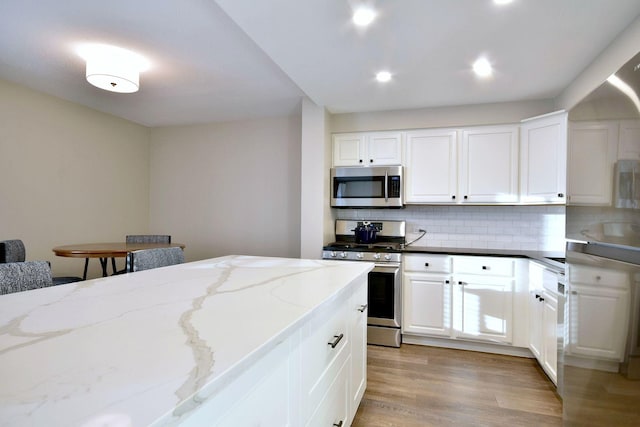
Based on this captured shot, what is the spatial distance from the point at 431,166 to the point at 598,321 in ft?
7.70

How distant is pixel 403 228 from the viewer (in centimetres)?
365

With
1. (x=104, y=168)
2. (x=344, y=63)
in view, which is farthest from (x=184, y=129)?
(x=344, y=63)

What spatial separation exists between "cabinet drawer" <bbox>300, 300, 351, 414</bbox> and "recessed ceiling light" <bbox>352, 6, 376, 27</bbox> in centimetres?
156

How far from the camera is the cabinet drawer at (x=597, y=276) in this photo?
1078 millimetres

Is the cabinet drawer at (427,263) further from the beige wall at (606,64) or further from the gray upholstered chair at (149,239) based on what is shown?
the gray upholstered chair at (149,239)

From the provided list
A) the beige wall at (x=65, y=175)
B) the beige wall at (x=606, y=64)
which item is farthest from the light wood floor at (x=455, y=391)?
the beige wall at (x=65, y=175)

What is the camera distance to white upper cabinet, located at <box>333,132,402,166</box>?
11.4 feet

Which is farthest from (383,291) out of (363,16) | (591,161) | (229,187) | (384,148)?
(229,187)

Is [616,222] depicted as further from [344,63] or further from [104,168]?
[104,168]

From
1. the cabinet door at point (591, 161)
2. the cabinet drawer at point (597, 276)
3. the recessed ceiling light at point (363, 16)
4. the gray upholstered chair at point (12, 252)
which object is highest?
the recessed ceiling light at point (363, 16)

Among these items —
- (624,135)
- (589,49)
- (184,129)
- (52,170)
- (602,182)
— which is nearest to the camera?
(624,135)

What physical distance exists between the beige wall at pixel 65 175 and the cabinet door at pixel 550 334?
4.56 meters

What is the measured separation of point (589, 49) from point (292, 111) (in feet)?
9.03

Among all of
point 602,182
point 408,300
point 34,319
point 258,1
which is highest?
point 258,1
